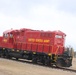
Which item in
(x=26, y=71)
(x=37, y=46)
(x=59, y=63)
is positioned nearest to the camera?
(x=26, y=71)

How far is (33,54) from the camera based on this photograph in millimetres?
33781

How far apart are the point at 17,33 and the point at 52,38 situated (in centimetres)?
706

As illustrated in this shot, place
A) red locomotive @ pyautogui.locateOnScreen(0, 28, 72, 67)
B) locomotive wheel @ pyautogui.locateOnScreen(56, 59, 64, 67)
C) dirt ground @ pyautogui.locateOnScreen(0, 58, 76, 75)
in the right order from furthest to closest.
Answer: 1. red locomotive @ pyautogui.locateOnScreen(0, 28, 72, 67)
2. locomotive wheel @ pyautogui.locateOnScreen(56, 59, 64, 67)
3. dirt ground @ pyautogui.locateOnScreen(0, 58, 76, 75)

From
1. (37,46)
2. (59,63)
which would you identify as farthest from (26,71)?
(37,46)

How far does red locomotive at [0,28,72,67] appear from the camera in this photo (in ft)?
103

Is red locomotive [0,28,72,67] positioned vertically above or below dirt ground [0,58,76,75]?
above

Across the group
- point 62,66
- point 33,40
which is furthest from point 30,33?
point 62,66

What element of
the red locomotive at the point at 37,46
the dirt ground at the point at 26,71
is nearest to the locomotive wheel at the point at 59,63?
the red locomotive at the point at 37,46

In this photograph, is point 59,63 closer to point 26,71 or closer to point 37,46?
point 37,46

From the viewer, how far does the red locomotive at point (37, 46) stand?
31297mm

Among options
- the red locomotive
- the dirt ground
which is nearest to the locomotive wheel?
the red locomotive

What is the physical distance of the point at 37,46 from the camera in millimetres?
33594

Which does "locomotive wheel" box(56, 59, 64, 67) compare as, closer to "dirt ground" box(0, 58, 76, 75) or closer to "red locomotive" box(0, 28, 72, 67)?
"red locomotive" box(0, 28, 72, 67)

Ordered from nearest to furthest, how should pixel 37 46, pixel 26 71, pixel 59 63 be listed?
pixel 26 71, pixel 59 63, pixel 37 46
